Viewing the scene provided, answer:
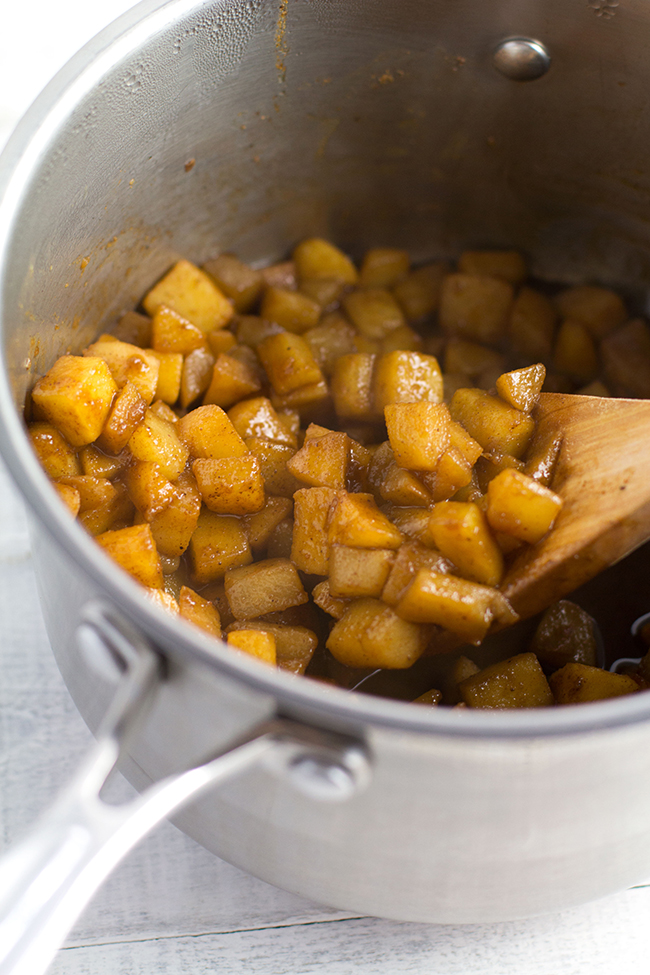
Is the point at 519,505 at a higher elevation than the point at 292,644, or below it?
higher

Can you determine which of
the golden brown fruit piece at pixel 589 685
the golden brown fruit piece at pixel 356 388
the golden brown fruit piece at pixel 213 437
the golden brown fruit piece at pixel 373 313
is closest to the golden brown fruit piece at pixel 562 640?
the golden brown fruit piece at pixel 589 685

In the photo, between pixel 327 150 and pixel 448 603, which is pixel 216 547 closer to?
pixel 448 603

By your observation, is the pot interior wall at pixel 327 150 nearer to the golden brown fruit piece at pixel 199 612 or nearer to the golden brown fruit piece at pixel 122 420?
the golden brown fruit piece at pixel 122 420

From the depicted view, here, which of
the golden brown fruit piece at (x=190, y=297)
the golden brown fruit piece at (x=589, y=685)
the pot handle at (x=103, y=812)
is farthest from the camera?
the golden brown fruit piece at (x=190, y=297)

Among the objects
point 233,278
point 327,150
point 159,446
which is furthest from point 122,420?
point 327,150

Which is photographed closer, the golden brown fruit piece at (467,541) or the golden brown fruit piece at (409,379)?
the golden brown fruit piece at (467,541)

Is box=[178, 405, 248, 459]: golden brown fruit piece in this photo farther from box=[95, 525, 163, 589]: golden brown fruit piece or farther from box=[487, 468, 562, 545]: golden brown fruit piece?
box=[487, 468, 562, 545]: golden brown fruit piece

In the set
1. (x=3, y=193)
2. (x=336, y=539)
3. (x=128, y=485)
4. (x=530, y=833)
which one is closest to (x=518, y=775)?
(x=530, y=833)

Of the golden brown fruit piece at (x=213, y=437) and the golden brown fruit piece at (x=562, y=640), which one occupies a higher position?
the golden brown fruit piece at (x=213, y=437)
